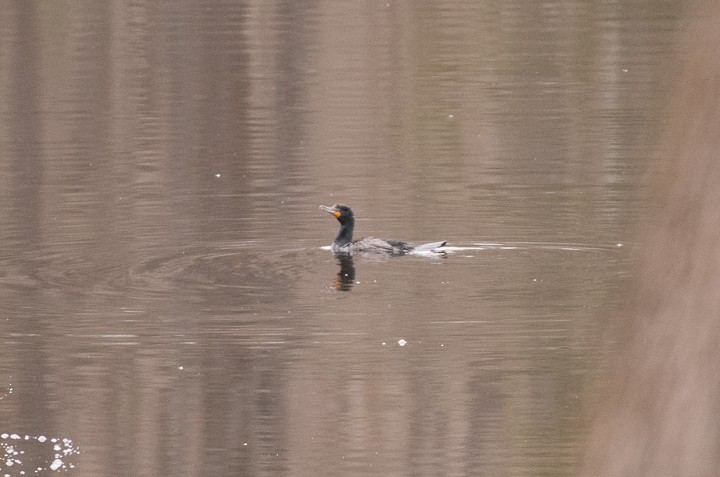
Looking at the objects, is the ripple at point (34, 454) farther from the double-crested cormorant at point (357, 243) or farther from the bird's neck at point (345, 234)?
the bird's neck at point (345, 234)

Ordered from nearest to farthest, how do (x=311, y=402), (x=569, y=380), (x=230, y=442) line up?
1. (x=230, y=442)
2. (x=311, y=402)
3. (x=569, y=380)

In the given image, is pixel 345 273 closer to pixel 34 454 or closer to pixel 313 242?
pixel 313 242

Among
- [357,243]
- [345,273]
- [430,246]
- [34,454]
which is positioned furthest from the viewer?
[357,243]

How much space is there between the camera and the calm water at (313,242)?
225 inches

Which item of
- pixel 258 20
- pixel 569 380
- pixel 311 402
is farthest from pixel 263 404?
pixel 258 20

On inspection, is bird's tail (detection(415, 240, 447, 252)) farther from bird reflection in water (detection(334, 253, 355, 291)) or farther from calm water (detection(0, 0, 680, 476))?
bird reflection in water (detection(334, 253, 355, 291))

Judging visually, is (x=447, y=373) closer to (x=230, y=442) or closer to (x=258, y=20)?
(x=230, y=442)

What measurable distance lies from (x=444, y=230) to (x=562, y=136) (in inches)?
159

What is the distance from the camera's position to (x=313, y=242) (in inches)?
394

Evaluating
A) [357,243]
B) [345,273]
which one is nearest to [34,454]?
[345,273]

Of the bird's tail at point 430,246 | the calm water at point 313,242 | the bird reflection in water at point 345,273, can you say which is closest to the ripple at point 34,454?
the calm water at point 313,242

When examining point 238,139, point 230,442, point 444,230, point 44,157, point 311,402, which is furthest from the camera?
point 238,139

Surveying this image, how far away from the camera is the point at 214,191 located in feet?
38.5

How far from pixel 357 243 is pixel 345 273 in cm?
49
